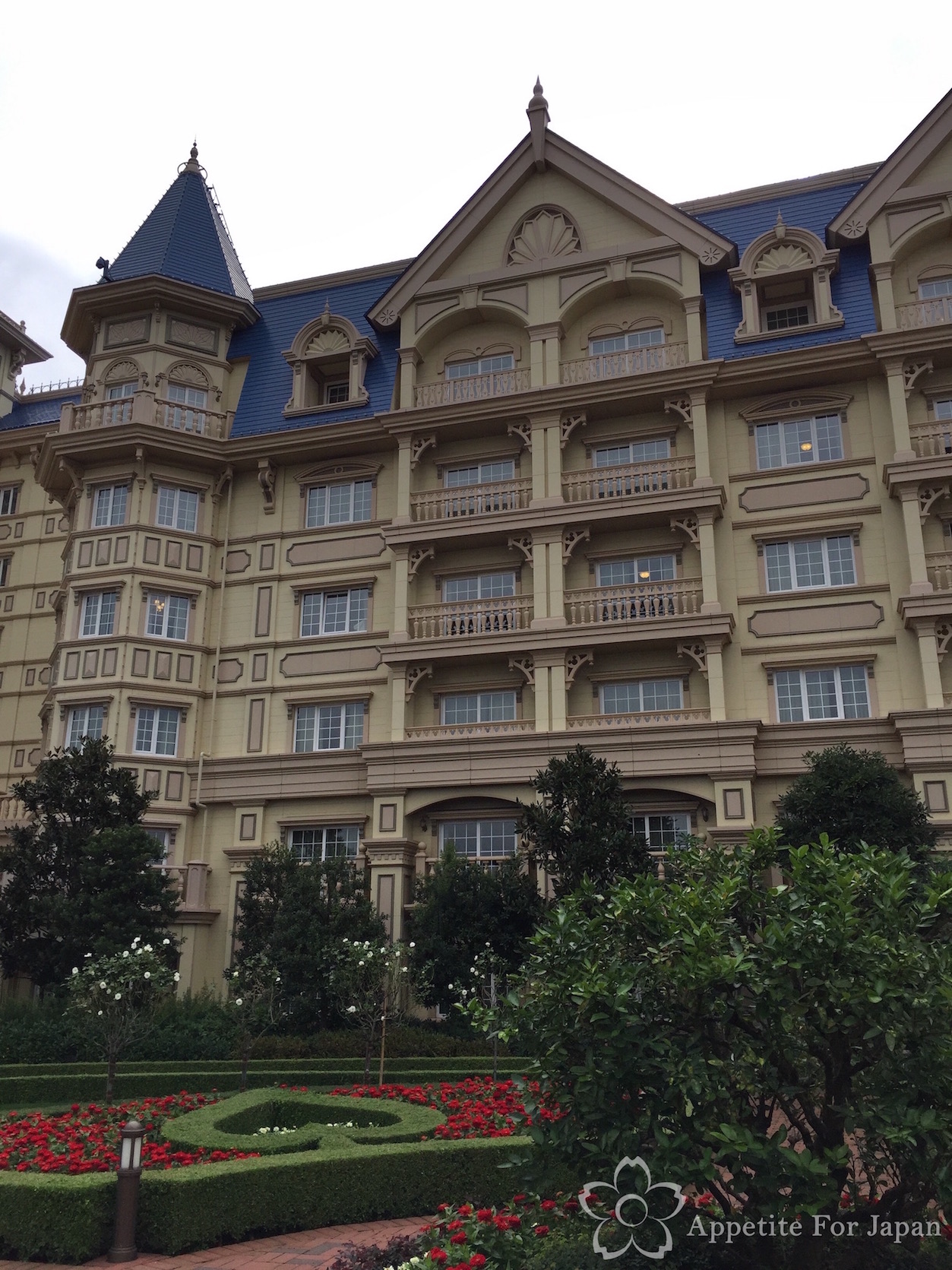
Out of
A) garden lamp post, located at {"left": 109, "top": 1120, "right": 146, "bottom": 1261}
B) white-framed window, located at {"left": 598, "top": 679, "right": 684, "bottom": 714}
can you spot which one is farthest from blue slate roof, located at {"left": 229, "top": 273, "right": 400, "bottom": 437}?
garden lamp post, located at {"left": 109, "top": 1120, "right": 146, "bottom": 1261}

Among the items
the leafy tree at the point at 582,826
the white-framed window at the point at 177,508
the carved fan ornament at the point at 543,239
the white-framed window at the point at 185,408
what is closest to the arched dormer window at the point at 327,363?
the white-framed window at the point at 185,408

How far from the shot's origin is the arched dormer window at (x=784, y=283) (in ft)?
92.7

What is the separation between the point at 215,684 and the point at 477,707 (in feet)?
25.8

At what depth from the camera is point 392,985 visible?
73.4 feet

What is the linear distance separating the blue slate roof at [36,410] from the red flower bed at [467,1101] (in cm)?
3177

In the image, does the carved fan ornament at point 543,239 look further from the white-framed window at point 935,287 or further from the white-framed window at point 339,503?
the white-framed window at point 935,287

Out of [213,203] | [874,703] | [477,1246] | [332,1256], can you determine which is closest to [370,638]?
[874,703]

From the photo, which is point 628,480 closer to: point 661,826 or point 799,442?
point 799,442

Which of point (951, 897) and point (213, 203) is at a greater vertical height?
point (213, 203)

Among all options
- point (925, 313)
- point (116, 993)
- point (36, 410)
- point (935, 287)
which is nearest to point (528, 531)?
point (925, 313)

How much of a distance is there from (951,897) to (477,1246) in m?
4.27

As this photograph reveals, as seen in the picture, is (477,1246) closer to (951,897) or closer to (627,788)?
(951,897)

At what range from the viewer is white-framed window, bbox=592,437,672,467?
28.8 meters

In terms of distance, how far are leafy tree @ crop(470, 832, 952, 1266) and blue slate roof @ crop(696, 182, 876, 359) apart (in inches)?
897
